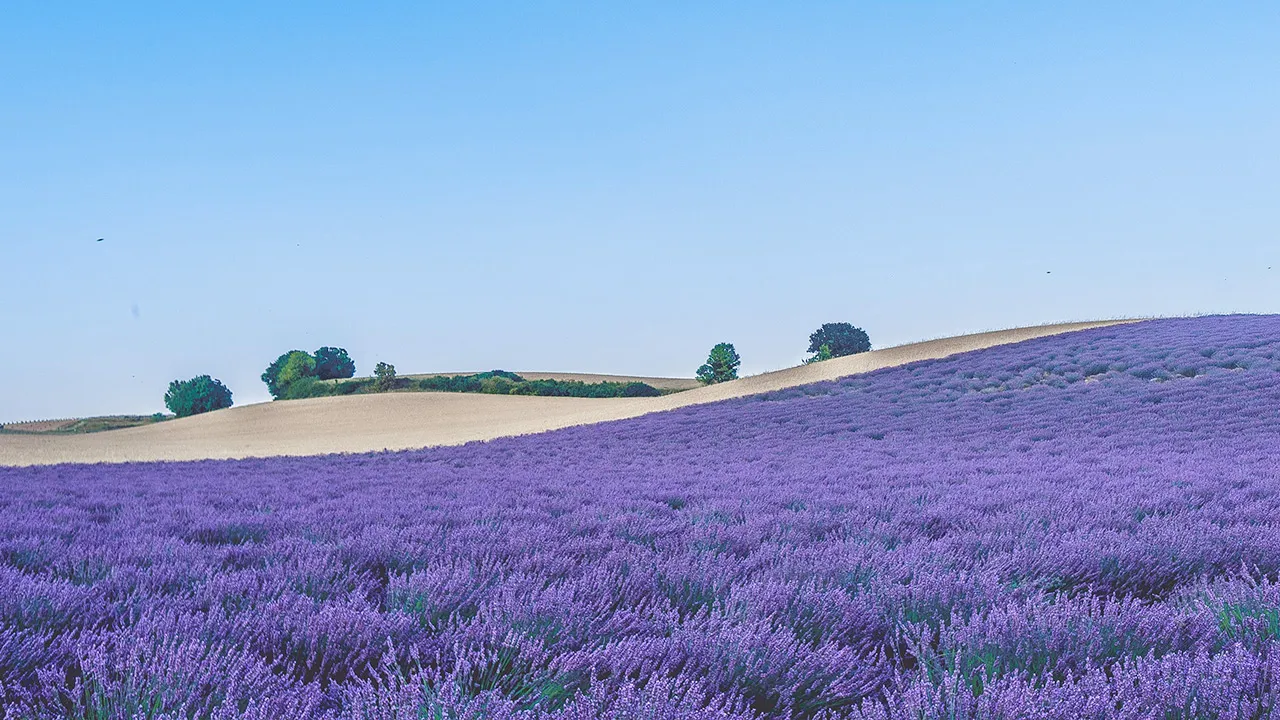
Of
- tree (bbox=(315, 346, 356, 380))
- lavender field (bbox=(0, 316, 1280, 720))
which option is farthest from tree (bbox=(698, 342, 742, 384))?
lavender field (bbox=(0, 316, 1280, 720))

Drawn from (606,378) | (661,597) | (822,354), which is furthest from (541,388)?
(661,597)

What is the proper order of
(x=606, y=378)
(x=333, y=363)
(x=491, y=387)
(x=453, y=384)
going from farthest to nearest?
(x=333, y=363) → (x=606, y=378) → (x=453, y=384) → (x=491, y=387)

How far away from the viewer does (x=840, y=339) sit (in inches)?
2265

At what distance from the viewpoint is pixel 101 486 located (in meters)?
7.74

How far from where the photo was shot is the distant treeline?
42781 millimetres

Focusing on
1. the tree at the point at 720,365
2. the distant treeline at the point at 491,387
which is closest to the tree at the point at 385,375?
the distant treeline at the point at 491,387

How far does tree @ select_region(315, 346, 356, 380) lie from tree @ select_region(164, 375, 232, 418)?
647 centimetres

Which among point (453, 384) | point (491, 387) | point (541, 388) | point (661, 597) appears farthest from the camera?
point (453, 384)

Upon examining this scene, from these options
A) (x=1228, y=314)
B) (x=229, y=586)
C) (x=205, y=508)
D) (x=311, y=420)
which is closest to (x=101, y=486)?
(x=205, y=508)

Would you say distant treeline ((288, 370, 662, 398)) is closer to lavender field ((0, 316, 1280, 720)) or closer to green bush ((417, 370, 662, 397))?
green bush ((417, 370, 662, 397))

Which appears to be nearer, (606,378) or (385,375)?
(385,375)

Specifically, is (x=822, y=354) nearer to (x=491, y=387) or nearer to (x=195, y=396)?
(x=491, y=387)

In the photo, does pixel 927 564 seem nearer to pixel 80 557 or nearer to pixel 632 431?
pixel 80 557

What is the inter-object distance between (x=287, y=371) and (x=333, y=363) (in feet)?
13.0
